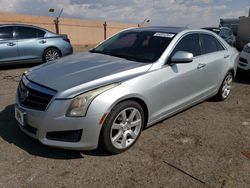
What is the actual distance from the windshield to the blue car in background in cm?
463

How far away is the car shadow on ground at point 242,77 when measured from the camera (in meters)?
7.87

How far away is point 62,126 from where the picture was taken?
9.82 feet

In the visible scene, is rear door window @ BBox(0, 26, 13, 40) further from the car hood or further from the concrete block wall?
the concrete block wall

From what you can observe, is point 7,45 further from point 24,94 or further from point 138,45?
point 24,94

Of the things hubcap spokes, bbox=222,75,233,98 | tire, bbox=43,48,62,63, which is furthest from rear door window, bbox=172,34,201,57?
tire, bbox=43,48,62,63

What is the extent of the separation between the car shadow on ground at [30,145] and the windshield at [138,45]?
156 cm

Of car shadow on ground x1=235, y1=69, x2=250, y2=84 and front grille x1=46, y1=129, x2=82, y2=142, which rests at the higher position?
front grille x1=46, y1=129, x2=82, y2=142

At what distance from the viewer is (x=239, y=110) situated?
5.25 m

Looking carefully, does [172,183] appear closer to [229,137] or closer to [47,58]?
[229,137]

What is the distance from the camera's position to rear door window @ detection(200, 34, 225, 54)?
15.9ft

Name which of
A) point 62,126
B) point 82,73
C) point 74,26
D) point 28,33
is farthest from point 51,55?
point 74,26

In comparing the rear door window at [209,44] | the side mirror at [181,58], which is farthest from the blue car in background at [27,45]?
the side mirror at [181,58]

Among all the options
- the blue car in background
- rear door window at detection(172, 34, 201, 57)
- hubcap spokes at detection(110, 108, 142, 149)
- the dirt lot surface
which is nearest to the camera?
the dirt lot surface

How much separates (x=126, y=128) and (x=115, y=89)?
0.59 meters
